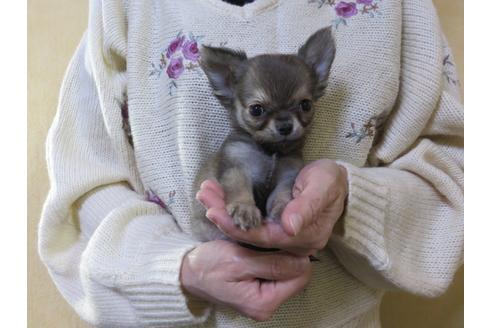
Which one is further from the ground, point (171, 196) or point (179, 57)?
point (179, 57)

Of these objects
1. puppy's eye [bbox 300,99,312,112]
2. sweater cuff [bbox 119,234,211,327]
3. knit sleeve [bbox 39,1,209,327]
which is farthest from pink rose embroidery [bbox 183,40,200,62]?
sweater cuff [bbox 119,234,211,327]

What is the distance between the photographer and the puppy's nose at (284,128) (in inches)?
30.8

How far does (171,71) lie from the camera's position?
0.96 m

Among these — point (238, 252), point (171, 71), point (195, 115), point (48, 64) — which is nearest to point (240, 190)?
point (238, 252)

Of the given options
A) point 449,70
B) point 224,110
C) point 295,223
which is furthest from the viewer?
point 449,70

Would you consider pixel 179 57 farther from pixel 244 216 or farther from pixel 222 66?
pixel 244 216

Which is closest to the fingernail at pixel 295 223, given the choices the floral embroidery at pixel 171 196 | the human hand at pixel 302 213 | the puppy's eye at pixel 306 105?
the human hand at pixel 302 213

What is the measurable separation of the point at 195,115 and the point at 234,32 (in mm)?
184

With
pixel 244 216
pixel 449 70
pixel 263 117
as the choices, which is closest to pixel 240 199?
pixel 244 216

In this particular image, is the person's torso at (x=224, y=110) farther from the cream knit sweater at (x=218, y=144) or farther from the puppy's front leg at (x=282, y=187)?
the puppy's front leg at (x=282, y=187)

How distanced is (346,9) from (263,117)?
36 centimetres

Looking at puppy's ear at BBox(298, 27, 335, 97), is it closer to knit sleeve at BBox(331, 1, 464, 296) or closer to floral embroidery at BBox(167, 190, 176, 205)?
knit sleeve at BBox(331, 1, 464, 296)

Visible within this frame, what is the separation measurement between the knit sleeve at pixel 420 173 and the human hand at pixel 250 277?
153 millimetres

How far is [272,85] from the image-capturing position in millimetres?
792
